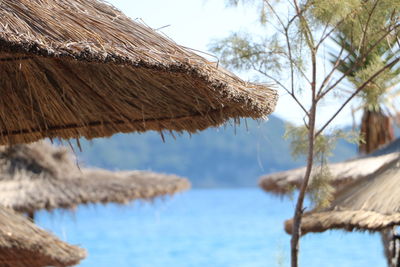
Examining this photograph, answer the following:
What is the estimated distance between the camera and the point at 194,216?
30125 millimetres

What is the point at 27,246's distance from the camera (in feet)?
13.9

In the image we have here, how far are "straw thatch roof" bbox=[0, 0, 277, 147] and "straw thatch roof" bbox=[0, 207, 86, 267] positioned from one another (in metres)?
1.07

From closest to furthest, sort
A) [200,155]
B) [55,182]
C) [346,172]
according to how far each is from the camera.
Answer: [55,182], [346,172], [200,155]

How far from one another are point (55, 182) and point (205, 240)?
17.3 m

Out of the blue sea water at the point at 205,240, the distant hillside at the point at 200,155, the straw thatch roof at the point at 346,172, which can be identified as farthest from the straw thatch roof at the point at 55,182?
the distant hillside at the point at 200,155

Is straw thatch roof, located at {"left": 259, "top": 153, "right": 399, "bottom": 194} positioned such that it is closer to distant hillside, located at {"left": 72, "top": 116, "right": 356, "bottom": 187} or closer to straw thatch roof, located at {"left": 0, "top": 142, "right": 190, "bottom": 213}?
straw thatch roof, located at {"left": 0, "top": 142, "right": 190, "bottom": 213}

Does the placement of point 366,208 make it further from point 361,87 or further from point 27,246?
point 27,246

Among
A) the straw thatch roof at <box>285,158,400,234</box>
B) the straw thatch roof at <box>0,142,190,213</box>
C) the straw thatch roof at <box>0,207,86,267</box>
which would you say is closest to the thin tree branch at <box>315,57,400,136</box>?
the straw thatch roof at <box>285,158,400,234</box>

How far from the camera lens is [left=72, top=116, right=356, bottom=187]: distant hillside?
34.9 metres

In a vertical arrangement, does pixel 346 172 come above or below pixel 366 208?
above

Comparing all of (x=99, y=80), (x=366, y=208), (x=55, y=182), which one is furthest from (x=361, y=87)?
(x=55, y=182)

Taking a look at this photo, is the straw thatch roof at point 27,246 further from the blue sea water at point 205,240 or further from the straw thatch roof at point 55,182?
the blue sea water at point 205,240

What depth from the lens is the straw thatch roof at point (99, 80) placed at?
2.12 meters

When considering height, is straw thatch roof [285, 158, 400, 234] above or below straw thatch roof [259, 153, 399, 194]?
below
